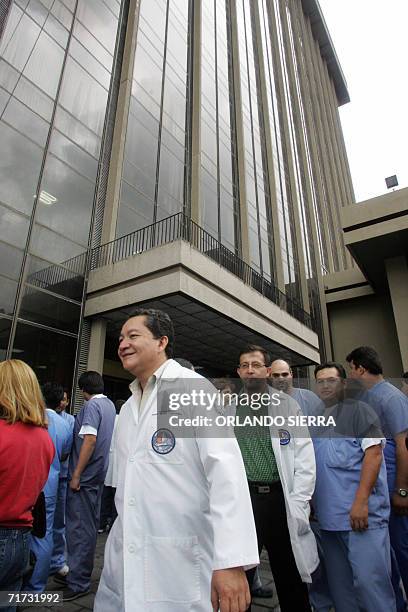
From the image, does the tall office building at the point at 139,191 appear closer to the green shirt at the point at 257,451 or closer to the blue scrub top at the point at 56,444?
the blue scrub top at the point at 56,444

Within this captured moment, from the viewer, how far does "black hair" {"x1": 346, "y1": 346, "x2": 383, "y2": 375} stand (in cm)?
346

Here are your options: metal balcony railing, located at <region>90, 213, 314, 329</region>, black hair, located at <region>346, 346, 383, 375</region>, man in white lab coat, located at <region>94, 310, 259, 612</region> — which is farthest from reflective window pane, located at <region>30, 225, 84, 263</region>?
man in white lab coat, located at <region>94, 310, 259, 612</region>

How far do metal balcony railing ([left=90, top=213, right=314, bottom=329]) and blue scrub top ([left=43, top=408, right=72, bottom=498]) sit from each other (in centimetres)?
691

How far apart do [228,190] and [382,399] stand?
576 inches

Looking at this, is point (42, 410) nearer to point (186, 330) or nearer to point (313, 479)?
point (313, 479)

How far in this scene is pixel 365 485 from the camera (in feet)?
8.75

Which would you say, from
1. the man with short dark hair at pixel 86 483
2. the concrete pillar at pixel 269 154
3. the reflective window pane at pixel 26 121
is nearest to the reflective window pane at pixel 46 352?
the reflective window pane at pixel 26 121

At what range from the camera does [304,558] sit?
267 cm

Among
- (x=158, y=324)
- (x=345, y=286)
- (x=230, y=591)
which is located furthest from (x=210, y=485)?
(x=345, y=286)

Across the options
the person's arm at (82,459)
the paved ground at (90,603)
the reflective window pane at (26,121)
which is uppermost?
the reflective window pane at (26,121)

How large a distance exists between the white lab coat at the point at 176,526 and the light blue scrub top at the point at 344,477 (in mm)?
1473

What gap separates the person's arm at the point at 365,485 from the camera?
8.53 ft

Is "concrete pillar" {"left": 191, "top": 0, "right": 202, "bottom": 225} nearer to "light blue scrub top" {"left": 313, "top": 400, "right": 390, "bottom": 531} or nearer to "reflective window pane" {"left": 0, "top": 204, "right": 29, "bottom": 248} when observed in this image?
"reflective window pane" {"left": 0, "top": 204, "right": 29, "bottom": 248}

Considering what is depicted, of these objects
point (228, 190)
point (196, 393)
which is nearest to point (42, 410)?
point (196, 393)
